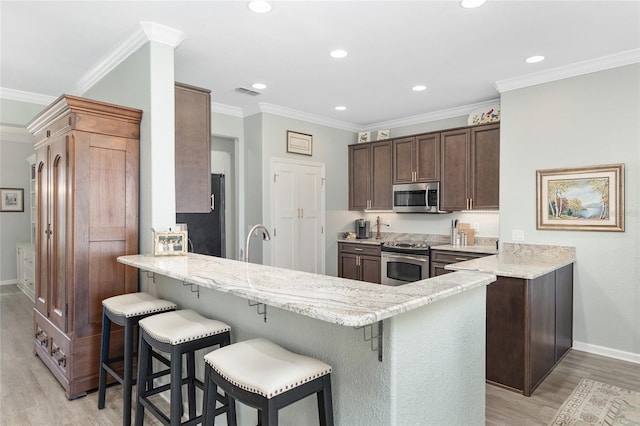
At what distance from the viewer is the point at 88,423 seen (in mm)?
2395

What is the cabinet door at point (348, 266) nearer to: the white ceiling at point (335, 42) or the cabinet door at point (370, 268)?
the cabinet door at point (370, 268)

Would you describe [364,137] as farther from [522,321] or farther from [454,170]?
[522,321]

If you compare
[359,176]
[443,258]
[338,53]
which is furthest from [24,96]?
[443,258]

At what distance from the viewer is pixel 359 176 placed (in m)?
6.02

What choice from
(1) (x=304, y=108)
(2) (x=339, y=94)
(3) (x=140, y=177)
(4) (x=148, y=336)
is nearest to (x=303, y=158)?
(1) (x=304, y=108)

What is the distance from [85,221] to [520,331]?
3.21 m

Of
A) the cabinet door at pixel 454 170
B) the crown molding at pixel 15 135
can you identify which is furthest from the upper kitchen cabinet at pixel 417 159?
the crown molding at pixel 15 135

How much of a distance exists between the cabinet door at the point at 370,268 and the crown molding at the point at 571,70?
8.66 feet

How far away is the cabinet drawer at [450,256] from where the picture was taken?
4366 millimetres

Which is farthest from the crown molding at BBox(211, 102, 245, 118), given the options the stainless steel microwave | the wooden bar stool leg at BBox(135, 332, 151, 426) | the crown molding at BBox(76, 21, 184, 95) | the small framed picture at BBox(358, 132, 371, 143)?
the wooden bar stool leg at BBox(135, 332, 151, 426)

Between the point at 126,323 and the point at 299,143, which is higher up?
the point at 299,143

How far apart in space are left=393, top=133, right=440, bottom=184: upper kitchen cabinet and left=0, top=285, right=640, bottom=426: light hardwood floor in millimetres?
2606

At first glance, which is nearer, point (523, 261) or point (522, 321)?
point (522, 321)

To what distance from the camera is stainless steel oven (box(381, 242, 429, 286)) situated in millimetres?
4797
